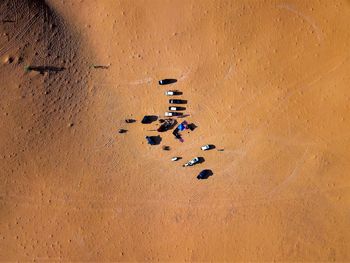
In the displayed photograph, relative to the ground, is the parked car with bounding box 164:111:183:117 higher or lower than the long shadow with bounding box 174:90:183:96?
lower

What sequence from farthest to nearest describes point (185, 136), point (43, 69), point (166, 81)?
point (185, 136) → point (166, 81) → point (43, 69)

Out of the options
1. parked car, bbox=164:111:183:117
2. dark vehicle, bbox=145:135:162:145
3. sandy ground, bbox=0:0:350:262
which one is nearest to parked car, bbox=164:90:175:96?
sandy ground, bbox=0:0:350:262

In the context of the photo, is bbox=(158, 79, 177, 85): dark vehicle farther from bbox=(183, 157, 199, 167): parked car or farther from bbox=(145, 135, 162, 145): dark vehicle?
bbox=(183, 157, 199, 167): parked car

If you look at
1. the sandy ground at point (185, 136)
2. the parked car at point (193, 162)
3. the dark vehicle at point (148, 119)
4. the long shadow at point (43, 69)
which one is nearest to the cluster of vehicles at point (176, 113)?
the parked car at point (193, 162)

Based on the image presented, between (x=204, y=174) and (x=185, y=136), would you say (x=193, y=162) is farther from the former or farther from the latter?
(x=185, y=136)

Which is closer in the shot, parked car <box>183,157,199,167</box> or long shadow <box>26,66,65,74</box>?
long shadow <box>26,66,65,74</box>

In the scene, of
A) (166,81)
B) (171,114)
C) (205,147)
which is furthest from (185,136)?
(166,81)
